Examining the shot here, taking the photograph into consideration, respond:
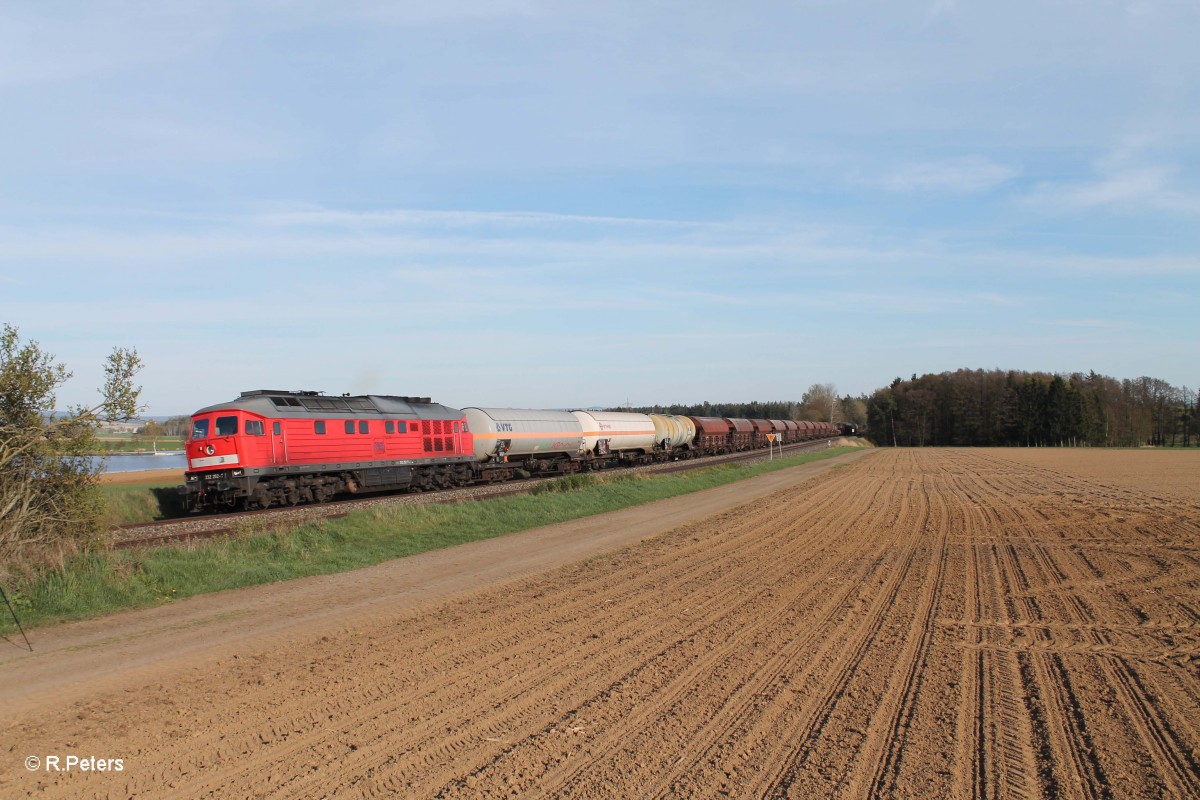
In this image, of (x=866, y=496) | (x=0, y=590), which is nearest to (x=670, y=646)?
(x=0, y=590)

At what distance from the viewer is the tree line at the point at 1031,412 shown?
4311 inches

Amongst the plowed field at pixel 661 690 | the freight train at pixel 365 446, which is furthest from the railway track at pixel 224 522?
the plowed field at pixel 661 690

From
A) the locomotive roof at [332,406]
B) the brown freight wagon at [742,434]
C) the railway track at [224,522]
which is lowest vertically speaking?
the railway track at [224,522]

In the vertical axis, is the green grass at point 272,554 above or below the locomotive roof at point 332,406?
below

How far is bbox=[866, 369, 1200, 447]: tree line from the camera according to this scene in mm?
109500

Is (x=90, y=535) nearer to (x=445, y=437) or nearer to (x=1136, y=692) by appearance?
(x=1136, y=692)

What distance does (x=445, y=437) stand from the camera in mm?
33375

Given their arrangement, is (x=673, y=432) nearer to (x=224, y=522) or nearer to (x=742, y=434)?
(x=742, y=434)

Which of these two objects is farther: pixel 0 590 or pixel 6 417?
pixel 6 417

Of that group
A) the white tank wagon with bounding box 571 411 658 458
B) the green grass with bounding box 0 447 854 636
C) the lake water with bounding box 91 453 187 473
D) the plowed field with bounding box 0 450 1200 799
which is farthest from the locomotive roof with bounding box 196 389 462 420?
the lake water with bounding box 91 453 187 473

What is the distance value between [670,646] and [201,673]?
5.21 metres

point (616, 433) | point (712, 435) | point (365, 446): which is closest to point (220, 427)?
point (365, 446)

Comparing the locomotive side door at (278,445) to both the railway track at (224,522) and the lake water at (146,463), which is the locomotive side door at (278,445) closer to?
the railway track at (224,522)

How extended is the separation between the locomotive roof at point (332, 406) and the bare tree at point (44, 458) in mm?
9893
